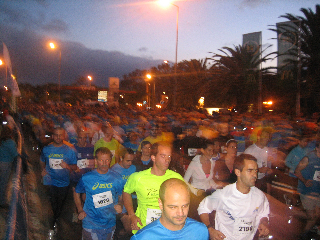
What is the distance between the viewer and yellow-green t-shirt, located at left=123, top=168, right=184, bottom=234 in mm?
3425

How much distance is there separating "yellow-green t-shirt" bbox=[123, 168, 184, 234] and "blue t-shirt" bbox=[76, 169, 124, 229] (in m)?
0.49

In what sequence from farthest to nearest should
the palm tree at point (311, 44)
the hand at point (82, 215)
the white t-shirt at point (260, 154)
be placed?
the palm tree at point (311, 44), the white t-shirt at point (260, 154), the hand at point (82, 215)

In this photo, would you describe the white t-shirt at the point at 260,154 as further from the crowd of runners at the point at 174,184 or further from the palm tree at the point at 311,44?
the palm tree at the point at 311,44

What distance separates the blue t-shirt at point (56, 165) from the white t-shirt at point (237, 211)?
296cm

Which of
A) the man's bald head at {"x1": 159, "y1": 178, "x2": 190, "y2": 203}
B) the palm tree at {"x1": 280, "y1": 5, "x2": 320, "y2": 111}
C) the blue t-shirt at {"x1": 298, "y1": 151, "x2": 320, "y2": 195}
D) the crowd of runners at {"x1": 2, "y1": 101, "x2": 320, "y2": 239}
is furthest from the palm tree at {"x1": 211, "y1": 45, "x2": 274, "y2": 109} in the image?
the man's bald head at {"x1": 159, "y1": 178, "x2": 190, "y2": 203}

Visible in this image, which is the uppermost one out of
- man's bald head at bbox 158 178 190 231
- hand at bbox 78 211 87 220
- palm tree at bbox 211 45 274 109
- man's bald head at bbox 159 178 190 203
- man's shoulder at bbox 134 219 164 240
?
palm tree at bbox 211 45 274 109

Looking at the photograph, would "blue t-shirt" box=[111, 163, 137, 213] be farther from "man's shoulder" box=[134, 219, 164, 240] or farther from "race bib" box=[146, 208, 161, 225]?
"man's shoulder" box=[134, 219, 164, 240]

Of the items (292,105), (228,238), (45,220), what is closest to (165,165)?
(228,238)

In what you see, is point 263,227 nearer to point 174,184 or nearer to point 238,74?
point 174,184

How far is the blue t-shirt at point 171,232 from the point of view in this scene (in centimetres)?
231

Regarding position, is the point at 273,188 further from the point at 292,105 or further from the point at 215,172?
the point at 292,105

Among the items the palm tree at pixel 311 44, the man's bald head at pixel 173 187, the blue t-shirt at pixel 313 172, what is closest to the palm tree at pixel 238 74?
the palm tree at pixel 311 44

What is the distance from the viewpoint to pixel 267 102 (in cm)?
2881

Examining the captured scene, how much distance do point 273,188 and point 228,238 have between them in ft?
11.8
